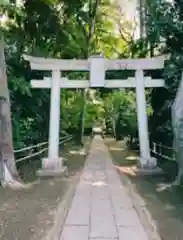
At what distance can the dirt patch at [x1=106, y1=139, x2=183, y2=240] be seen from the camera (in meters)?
5.25

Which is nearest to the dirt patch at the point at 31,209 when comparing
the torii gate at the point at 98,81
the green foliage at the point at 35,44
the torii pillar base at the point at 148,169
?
the torii pillar base at the point at 148,169

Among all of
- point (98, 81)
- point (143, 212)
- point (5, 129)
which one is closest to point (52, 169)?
point (5, 129)

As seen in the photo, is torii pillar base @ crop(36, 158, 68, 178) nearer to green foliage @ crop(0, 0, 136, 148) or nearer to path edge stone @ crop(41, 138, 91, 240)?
green foliage @ crop(0, 0, 136, 148)

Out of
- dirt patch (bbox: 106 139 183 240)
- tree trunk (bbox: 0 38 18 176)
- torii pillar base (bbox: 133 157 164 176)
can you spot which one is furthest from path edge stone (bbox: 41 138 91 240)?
torii pillar base (bbox: 133 157 164 176)

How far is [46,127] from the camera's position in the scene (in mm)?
15922

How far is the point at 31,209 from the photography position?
643 cm

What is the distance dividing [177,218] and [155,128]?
7941 millimetres

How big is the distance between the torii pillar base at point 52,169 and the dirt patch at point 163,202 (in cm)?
196

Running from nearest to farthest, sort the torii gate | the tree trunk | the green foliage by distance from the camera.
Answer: the tree trunk < the torii gate < the green foliage

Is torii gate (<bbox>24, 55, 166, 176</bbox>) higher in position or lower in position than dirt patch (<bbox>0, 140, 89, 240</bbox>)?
higher

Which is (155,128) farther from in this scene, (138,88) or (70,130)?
(70,130)

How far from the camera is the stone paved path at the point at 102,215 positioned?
4914 mm

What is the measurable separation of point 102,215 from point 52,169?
531cm

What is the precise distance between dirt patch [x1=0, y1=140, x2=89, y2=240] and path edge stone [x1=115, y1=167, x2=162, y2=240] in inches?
54.0
